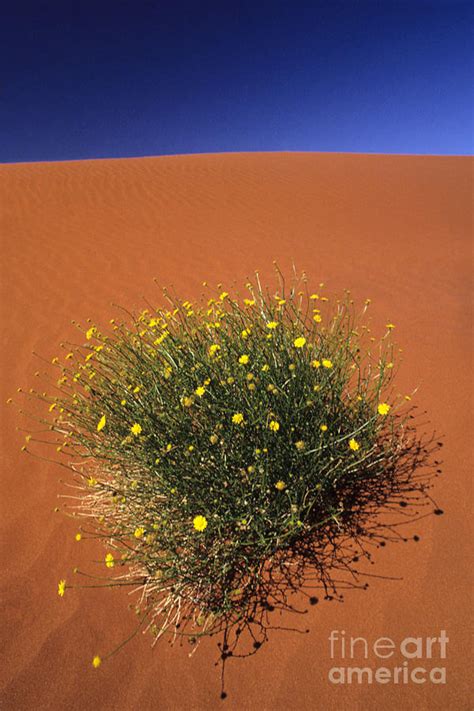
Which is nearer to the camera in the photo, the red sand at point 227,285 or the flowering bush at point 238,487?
the red sand at point 227,285

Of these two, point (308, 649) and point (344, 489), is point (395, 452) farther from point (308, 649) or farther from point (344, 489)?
point (308, 649)

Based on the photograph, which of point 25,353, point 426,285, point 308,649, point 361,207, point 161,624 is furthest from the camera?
point 361,207

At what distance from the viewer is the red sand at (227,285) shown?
5.65ft

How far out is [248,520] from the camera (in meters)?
2.05

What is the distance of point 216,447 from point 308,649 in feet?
3.04

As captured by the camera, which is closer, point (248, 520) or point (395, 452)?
point (248, 520)

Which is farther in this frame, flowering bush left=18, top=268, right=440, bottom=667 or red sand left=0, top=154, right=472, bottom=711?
flowering bush left=18, top=268, right=440, bottom=667

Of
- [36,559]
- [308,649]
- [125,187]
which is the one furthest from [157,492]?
[125,187]

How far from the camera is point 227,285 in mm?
5805

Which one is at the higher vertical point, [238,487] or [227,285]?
[227,285]

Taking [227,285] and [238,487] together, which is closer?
[238,487]

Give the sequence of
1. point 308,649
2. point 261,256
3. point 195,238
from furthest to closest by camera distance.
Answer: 1. point 195,238
2. point 261,256
3. point 308,649

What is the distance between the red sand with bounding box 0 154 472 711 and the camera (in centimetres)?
172

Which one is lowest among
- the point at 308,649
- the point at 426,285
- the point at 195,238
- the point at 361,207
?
the point at 308,649
